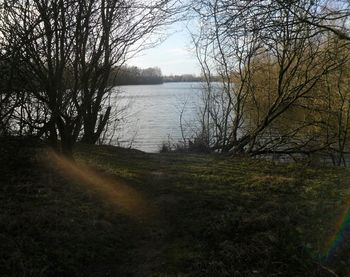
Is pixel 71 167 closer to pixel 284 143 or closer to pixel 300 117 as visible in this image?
pixel 284 143

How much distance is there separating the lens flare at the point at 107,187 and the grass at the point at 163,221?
0.06ft

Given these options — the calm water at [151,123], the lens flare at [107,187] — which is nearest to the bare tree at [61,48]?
the lens flare at [107,187]

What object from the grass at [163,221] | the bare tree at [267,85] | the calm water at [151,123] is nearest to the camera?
the grass at [163,221]

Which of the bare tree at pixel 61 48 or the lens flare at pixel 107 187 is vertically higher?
the bare tree at pixel 61 48

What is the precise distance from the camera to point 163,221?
5418mm

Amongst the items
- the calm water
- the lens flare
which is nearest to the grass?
the lens flare

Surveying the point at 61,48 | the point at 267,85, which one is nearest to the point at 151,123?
the point at 267,85

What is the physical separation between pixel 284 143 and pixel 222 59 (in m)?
3.53

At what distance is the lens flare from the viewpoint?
5856 mm

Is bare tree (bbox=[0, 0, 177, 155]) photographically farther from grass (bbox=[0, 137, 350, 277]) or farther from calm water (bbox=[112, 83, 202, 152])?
calm water (bbox=[112, 83, 202, 152])

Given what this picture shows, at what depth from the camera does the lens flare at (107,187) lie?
586 centimetres

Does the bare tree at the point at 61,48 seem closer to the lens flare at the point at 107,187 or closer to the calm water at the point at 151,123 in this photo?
the lens flare at the point at 107,187

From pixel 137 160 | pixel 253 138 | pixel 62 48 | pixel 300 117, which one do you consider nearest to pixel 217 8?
pixel 62 48

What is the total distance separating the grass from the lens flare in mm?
17
